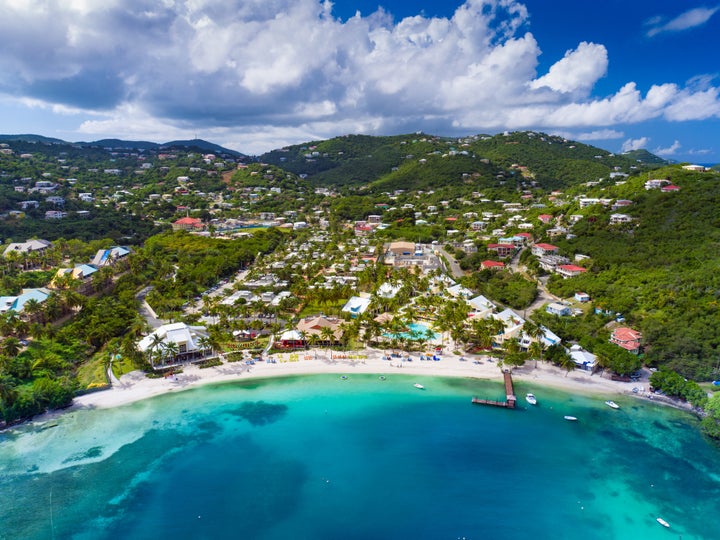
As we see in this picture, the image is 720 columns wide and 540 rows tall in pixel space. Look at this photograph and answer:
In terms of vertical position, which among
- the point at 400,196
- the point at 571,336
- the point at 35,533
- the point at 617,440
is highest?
the point at 400,196

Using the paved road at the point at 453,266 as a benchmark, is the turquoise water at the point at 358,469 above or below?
below

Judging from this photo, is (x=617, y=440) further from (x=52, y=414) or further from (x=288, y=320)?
(x=52, y=414)

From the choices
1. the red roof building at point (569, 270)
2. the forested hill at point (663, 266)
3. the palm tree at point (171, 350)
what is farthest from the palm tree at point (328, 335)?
the red roof building at point (569, 270)

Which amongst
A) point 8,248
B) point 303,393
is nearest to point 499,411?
point 303,393

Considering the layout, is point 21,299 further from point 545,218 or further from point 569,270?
point 545,218

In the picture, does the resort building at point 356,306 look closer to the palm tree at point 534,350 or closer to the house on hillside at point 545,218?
the palm tree at point 534,350

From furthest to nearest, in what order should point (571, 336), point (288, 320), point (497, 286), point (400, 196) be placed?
point (400, 196), point (497, 286), point (288, 320), point (571, 336)

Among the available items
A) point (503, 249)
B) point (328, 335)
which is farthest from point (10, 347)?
point (503, 249)
